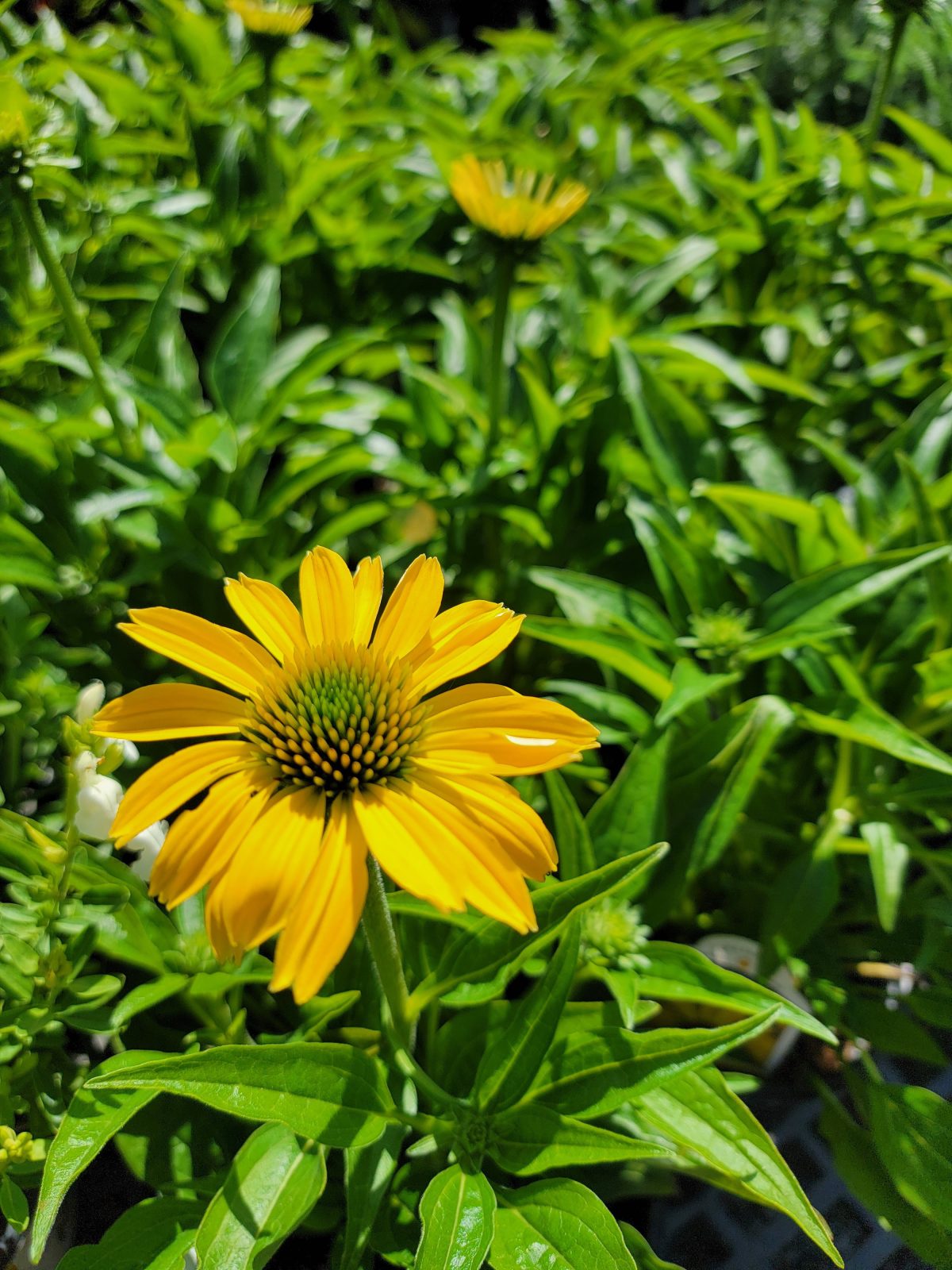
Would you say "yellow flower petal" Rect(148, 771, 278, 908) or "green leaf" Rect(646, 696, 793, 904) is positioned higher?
"yellow flower petal" Rect(148, 771, 278, 908)

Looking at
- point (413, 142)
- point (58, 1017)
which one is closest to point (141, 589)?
point (58, 1017)

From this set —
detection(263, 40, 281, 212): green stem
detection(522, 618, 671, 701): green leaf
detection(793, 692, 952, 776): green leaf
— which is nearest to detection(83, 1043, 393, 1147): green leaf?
detection(522, 618, 671, 701): green leaf

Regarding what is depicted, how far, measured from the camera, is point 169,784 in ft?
1.85

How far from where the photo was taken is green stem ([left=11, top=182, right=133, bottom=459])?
0.91m

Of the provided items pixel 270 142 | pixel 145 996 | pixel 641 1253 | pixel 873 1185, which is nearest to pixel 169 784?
pixel 145 996

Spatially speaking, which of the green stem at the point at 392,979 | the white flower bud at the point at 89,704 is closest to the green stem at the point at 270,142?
the white flower bud at the point at 89,704

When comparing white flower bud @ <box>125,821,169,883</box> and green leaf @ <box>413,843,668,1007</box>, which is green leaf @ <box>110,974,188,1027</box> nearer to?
white flower bud @ <box>125,821,169,883</box>

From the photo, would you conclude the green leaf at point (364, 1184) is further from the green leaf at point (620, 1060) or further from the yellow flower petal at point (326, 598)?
the yellow flower petal at point (326, 598)

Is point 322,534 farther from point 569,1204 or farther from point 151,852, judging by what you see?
point 569,1204

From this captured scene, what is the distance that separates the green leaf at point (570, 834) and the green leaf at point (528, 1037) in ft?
0.54

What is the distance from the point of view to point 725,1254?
1103 millimetres

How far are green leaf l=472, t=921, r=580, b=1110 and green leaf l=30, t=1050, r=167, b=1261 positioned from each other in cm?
27

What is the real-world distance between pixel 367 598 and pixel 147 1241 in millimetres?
573

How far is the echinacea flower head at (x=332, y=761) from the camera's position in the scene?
1.68 feet
